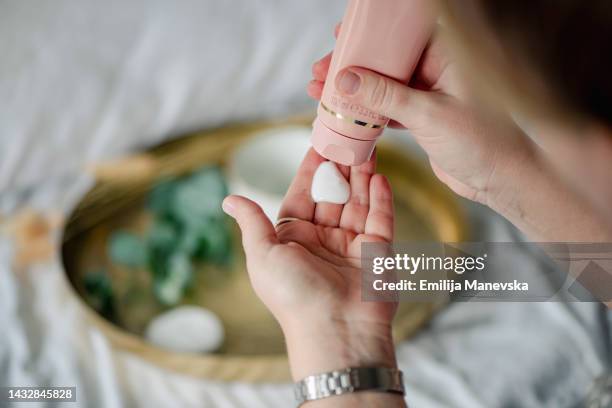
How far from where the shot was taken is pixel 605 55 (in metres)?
0.21

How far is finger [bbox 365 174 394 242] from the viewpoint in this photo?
450 millimetres

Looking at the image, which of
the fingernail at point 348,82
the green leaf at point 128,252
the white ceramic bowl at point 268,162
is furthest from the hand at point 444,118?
the green leaf at point 128,252

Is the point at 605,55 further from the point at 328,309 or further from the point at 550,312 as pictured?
the point at 550,312

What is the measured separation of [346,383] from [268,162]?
0.29 m

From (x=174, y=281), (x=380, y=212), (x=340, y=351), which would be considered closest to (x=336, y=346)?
(x=340, y=351)

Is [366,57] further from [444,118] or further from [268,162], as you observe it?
[268,162]

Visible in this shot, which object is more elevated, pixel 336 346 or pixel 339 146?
pixel 339 146

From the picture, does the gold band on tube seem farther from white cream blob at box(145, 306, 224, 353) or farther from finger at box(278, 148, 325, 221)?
white cream blob at box(145, 306, 224, 353)

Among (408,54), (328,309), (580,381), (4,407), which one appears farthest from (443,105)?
(4,407)

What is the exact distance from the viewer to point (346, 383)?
1.25 feet

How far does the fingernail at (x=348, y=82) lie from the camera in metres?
0.40

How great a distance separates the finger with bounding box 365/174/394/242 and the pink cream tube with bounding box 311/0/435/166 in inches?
0.9

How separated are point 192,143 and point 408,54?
35 centimetres

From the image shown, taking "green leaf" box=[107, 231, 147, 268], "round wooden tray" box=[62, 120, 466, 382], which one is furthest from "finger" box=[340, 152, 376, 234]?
"green leaf" box=[107, 231, 147, 268]
